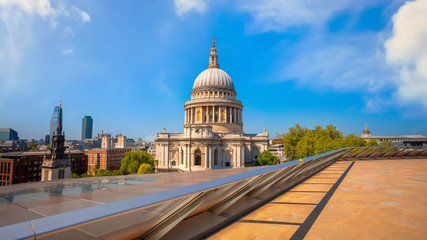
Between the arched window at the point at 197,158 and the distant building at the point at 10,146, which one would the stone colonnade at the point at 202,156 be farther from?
the distant building at the point at 10,146

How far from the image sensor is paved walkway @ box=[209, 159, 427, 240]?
11.7 feet

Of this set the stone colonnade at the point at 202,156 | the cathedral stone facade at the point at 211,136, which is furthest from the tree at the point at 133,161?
the stone colonnade at the point at 202,156

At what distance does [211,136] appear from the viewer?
4984 cm

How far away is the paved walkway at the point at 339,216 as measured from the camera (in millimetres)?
3564

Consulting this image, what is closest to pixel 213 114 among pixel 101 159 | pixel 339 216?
pixel 339 216

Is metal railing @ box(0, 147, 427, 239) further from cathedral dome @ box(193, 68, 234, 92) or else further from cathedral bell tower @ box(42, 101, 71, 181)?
cathedral dome @ box(193, 68, 234, 92)

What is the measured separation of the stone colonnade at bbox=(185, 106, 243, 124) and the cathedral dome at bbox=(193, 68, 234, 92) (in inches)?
256

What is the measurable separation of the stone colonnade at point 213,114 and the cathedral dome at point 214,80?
21.3 ft

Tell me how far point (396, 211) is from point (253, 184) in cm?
289

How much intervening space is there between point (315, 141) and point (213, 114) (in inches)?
1052

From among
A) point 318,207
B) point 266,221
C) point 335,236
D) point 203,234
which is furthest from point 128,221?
point 318,207

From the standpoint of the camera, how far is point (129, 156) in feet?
182

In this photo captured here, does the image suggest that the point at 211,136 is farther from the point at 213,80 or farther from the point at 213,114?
the point at 213,80

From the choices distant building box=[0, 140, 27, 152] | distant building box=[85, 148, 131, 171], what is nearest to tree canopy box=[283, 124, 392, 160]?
distant building box=[85, 148, 131, 171]
